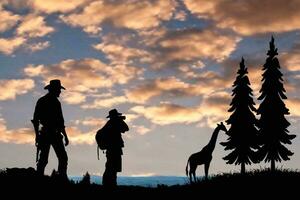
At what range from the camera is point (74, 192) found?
730 inches

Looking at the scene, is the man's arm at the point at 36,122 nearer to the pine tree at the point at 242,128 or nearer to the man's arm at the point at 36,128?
the man's arm at the point at 36,128

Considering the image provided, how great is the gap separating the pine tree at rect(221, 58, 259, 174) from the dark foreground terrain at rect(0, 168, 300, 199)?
65.8 feet

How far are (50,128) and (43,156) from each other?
1054 millimetres

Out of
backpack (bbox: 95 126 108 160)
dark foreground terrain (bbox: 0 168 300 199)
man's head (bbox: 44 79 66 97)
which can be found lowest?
dark foreground terrain (bbox: 0 168 300 199)

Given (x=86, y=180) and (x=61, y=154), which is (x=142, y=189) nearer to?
(x=86, y=180)

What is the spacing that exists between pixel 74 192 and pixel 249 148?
1000 inches

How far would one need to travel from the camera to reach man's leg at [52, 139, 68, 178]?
61.3 ft

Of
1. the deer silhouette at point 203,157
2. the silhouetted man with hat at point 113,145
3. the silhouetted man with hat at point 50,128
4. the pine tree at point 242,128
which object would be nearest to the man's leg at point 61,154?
the silhouetted man with hat at point 50,128

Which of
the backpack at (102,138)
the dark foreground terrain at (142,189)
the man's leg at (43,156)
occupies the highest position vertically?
the backpack at (102,138)

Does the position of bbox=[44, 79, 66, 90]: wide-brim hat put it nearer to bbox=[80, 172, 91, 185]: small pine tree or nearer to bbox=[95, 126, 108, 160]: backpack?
bbox=[95, 126, 108, 160]: backpack

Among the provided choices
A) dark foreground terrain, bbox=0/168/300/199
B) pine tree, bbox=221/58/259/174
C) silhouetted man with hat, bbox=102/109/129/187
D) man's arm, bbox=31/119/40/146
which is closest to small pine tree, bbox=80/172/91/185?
dark foreground terrain, bbox=0/168/300/199

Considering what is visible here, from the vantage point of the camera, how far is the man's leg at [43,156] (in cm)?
1877

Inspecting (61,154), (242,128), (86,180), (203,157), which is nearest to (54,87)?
(61,154)

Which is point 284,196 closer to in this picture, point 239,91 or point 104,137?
point 104,137
